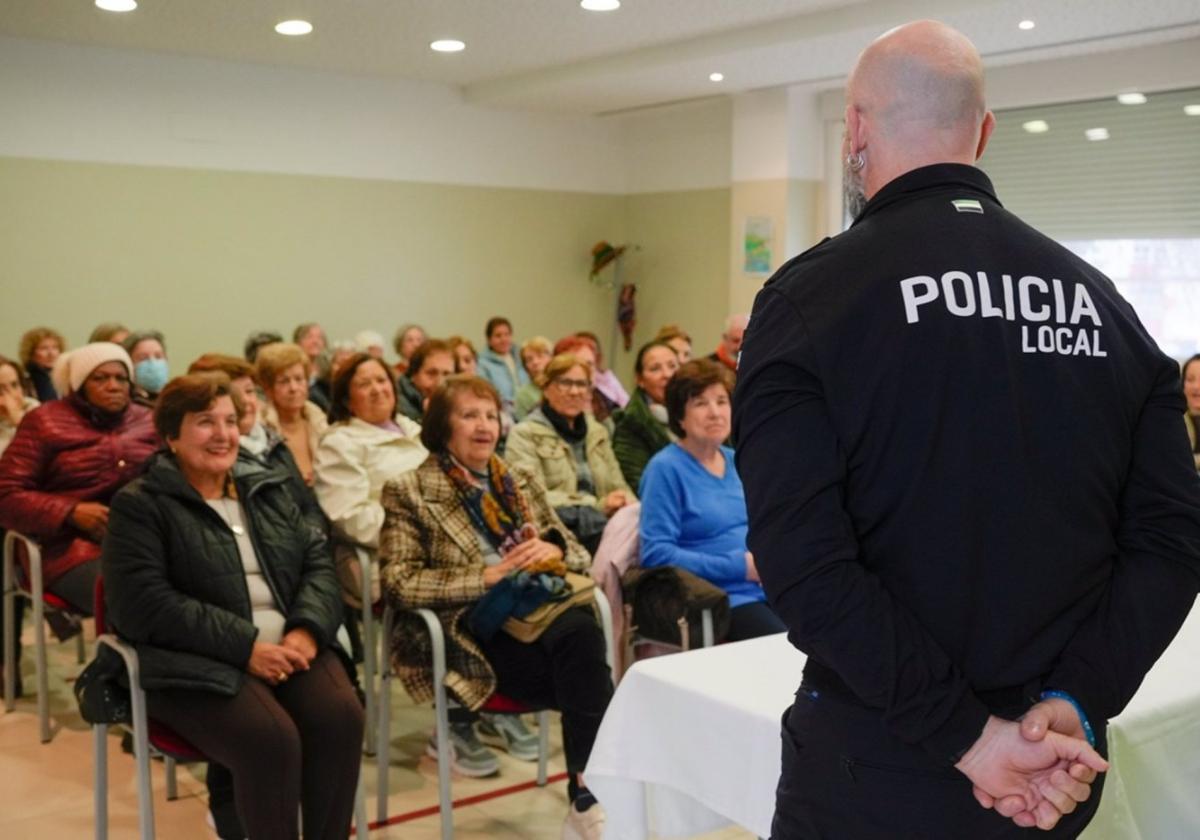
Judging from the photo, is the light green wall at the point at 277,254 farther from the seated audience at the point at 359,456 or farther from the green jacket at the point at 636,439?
the green jacket at the point at 636,439

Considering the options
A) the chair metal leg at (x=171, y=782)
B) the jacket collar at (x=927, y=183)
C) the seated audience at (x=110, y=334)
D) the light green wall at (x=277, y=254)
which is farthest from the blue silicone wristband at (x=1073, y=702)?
the light green wall at (x=277, y=254)

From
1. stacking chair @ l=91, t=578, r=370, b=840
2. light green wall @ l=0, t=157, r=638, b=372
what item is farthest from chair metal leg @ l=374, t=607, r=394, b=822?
light green wall @ l=0, t=157, r=638, b=372

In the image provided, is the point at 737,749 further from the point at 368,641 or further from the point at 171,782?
the point at 171,782

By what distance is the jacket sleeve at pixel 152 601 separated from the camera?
8.95 ft

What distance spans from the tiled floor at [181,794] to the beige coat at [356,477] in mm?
563

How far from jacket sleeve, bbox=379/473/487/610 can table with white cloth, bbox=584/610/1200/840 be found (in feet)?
3.37

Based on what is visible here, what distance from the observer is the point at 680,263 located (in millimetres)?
9539

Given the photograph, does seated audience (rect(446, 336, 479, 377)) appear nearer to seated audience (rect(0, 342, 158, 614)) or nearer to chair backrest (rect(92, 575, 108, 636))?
seated audience (rect(0, 342, 158, 614))

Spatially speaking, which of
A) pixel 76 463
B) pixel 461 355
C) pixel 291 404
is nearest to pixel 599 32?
pixel 461 355

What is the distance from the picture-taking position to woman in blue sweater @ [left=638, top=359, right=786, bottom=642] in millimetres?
3416

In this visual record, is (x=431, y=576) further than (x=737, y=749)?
Yes

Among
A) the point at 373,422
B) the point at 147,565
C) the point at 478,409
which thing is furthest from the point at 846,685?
the point at 373,422

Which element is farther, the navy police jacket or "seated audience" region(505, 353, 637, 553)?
"seated audience" region(505, 353, 637, 553)

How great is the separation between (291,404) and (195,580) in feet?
5.44
